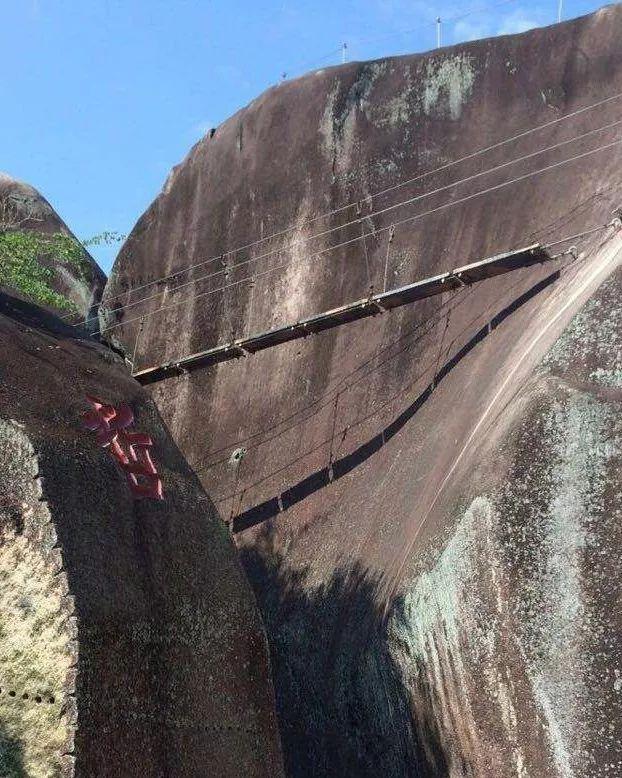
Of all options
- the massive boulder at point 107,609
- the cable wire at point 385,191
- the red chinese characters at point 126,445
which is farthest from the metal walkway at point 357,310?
the red chinese characters at point 126,445

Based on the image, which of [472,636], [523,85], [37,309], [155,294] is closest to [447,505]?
[472,636]

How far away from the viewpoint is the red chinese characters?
20.5ft

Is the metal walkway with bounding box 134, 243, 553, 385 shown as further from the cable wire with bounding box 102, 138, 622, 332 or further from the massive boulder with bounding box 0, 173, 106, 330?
the massive boulder with bounding box 0, 173, 106, 330

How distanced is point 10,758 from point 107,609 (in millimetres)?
856

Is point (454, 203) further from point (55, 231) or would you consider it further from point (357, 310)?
point (55, 231)

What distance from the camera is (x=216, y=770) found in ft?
18.8

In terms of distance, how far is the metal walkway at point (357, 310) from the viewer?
10.2 metres

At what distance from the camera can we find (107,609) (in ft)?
17.6

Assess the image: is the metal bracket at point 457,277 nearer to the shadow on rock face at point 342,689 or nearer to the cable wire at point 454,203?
the cable wire at point 454,203

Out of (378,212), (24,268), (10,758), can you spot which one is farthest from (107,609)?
(378,212)

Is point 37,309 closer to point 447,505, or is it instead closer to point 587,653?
point 447,505

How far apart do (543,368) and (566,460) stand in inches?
26.3

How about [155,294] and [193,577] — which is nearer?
[193,577]

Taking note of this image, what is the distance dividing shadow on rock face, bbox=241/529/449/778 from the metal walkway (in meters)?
3.16
